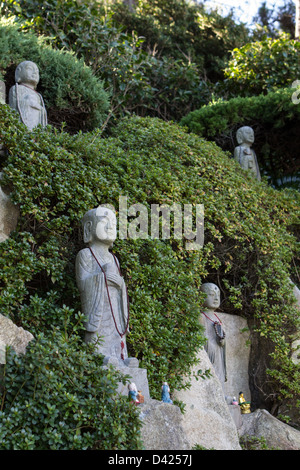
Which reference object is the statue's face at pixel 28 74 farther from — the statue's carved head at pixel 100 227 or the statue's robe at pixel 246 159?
the statue's robe at pixel 246 159

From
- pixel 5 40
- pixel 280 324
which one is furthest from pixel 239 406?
pixel 5 40

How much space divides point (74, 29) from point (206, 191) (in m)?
4.75

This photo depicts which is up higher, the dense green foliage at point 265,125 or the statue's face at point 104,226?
the dense green foliage at point 265,125

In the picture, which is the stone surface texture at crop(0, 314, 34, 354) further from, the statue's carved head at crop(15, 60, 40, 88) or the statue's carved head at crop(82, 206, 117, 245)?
the statue's carved head at crop(15, 60, 40, 88)

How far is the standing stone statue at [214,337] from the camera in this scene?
316 inches

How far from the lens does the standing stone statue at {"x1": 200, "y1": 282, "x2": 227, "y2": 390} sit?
26.3 ft

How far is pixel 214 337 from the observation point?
809cm

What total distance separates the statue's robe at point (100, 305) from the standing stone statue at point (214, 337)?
2.10m

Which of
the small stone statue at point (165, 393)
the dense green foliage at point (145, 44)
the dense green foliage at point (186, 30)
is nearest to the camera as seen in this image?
the small stone statue at point (165, 393)

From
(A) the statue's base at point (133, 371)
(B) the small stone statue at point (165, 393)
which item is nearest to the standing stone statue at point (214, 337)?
(B) the small stone statue at point (165, 393)

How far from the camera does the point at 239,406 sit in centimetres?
777

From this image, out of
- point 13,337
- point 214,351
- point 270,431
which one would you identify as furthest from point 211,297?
point 13,337

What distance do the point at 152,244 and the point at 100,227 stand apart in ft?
4.44
